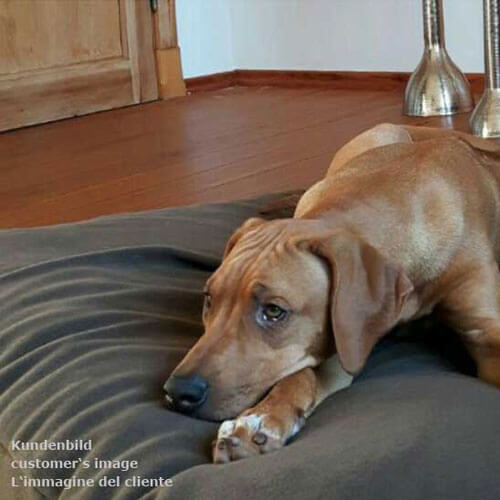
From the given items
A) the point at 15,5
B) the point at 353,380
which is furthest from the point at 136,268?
the point at 15,5

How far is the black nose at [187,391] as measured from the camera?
53.0 inches

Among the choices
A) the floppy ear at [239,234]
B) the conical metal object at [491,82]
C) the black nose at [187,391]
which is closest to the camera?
the black nose at [187,391]

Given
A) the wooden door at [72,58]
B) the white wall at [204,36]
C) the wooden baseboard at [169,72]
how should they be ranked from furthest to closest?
the white wall at [204,36] < the wooden baseboard at [169,72] < the wooden door at [72,58]

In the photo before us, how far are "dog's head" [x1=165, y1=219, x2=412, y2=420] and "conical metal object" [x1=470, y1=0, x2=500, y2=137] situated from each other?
207 centimetres

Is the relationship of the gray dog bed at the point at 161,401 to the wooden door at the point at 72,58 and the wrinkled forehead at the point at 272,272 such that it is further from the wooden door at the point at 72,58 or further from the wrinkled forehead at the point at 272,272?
the wooden door at the point at 72,58

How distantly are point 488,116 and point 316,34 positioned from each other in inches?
60.2

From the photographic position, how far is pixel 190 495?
119 centimetres

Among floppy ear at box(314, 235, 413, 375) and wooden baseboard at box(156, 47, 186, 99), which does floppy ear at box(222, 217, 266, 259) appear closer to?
floppy ear at box(314, 235, 413, 375)

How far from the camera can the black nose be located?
1346 mm

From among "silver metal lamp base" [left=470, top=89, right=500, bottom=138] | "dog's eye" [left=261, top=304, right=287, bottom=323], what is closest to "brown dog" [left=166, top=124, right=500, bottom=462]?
"dog's eye" [left=261, top=304, right=287, bottom=323]

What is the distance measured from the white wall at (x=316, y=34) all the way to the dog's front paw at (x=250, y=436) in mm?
3212

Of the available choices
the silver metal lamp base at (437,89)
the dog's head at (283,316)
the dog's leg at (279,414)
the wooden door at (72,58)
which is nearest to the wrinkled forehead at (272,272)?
the dog's head at (283,316)

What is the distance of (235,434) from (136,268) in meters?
0.64

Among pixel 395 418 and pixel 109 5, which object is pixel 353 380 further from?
pixel 109 5
